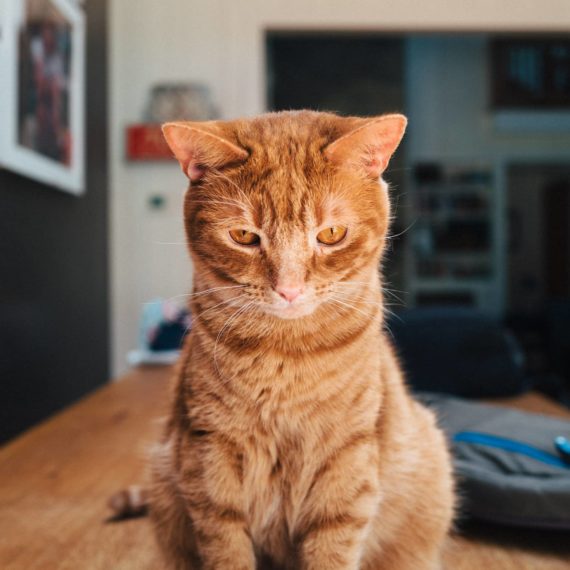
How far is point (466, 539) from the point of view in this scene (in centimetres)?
106

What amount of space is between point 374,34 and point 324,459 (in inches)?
114

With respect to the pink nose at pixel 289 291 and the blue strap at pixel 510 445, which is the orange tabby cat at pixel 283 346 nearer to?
the pink nose at pixel 289 291

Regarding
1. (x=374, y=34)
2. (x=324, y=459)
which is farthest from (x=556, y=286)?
(x=324, y=459)

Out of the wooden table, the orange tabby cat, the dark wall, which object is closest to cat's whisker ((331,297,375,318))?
the orange tabby cat

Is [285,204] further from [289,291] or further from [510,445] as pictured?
[510,445]

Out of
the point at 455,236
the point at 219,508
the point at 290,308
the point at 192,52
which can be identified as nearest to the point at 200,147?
the point at 290,308

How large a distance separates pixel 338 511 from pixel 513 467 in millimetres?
515

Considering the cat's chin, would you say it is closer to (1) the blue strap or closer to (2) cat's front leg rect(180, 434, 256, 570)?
(2) cat's front leg rect(180, 434, 256, 570)

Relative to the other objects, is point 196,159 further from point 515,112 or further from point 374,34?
point 515,112

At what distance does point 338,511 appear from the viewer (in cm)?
74

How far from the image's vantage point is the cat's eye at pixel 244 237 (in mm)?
756

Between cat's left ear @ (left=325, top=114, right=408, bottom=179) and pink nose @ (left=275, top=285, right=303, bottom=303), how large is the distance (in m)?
0.18

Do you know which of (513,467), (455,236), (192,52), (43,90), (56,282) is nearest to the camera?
(513,467)

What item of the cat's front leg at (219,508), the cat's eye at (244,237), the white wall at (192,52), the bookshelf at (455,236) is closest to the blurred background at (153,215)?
the white wall at (192,52)
